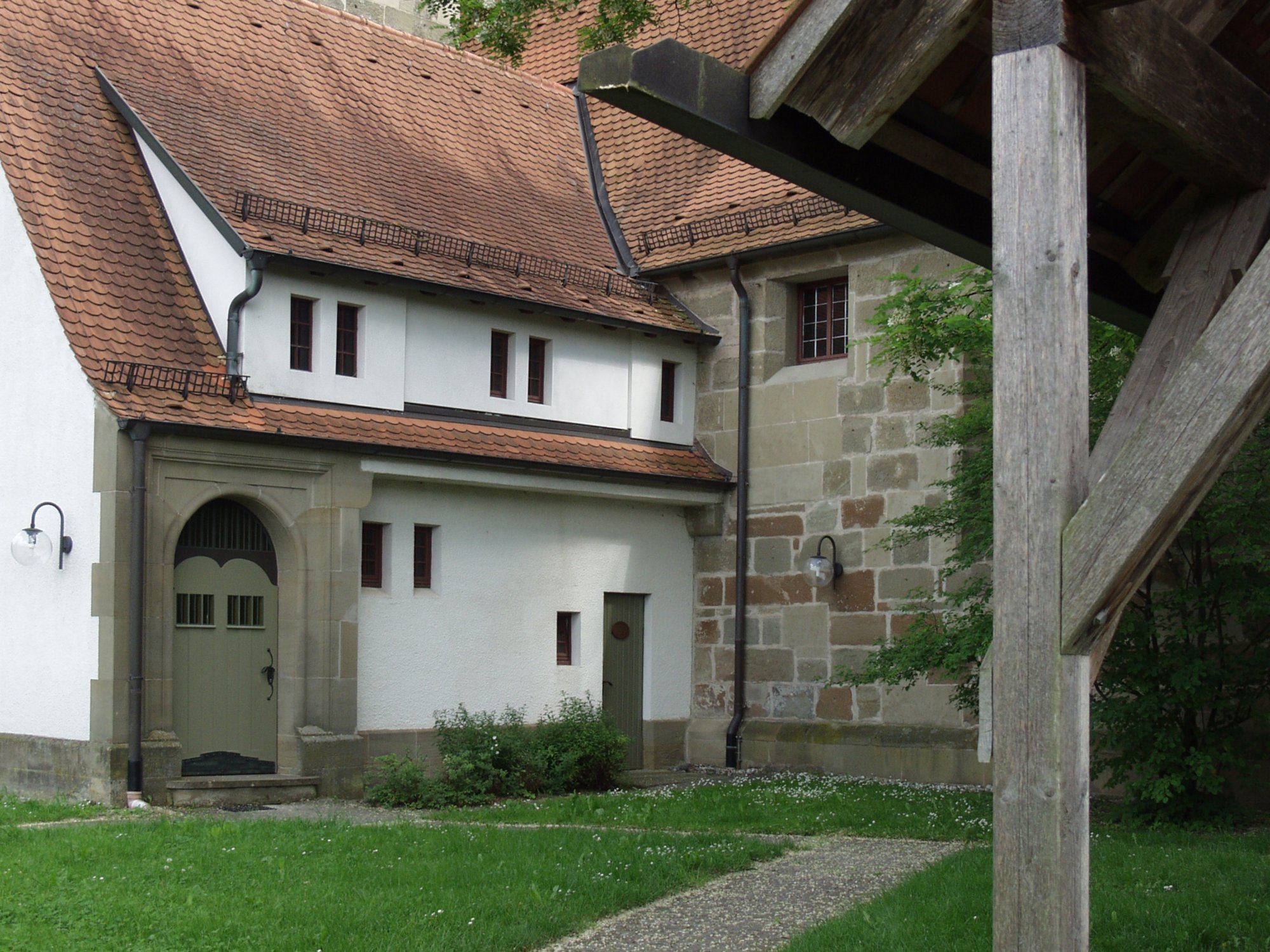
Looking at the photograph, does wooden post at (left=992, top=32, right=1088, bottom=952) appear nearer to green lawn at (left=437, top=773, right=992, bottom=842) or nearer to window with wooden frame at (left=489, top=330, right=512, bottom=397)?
green lawn at (left=437, top=773, right=992, bottom=842)

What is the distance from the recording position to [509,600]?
16391 mm

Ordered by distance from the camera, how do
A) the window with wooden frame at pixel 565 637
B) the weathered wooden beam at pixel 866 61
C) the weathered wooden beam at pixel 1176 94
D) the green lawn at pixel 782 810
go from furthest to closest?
the window with wooden frame at pixel 565 637 → the green lawn at pixel 782 810 → the weathered wooden beam at pixel 866 61 → the weathered wooden beam at pixel 1176 94

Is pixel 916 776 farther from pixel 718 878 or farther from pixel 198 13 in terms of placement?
pixel 198 13

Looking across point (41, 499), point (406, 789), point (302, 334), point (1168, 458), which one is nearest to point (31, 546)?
point (41, 499)

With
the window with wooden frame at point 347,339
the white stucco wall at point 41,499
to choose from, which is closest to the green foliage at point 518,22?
the window with wooden frame at point 347,339

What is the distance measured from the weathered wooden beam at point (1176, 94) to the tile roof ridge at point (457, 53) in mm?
14760

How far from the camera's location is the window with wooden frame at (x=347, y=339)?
1524 centimetres

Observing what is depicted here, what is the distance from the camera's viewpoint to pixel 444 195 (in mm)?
17594

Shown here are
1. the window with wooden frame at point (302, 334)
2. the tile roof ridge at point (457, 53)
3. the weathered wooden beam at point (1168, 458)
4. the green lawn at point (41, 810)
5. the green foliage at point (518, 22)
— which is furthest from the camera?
the tile roof ridge at point (457, 53)

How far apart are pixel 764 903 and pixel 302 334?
8284mm

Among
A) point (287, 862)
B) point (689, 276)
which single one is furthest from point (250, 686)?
point (689, 276)

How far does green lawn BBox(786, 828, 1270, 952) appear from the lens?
7164mm

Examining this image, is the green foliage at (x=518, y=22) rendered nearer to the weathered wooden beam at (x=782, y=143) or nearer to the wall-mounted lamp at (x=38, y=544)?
the wall-mounted lamp at (x=38, y=544)

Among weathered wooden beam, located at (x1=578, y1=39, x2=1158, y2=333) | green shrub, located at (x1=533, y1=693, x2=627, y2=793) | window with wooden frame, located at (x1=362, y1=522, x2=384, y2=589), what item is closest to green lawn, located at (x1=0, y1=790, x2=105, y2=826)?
window with wooden frame, located at (x1=362, y1=522, x2=384, y2=589)
